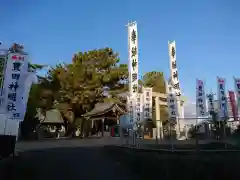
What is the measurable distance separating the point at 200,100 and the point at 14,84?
1321cm

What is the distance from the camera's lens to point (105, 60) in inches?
1524

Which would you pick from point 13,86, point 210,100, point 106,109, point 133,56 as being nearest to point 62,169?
point 13,86

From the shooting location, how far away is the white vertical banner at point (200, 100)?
1989cm

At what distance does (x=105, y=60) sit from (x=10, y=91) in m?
27.7

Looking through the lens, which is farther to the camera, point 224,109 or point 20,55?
point 224,109

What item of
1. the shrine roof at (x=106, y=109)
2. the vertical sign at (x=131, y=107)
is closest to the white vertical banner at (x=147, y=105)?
the vertical sign at (x=131, y=107)

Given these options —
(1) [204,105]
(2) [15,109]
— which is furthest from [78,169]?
(1) [204,105]

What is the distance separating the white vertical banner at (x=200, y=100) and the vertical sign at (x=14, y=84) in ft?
39.9

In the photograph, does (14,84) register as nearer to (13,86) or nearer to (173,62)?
(13,86)

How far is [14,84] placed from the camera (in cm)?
1142

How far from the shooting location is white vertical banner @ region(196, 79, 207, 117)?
19.9 meters

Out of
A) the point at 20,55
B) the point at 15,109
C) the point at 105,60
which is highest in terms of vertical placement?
the point at 105,60

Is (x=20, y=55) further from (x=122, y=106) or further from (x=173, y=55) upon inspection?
(x=122, y=106)

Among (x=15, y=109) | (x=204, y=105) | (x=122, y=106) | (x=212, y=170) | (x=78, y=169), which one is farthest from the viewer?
(x=122, y=106)
